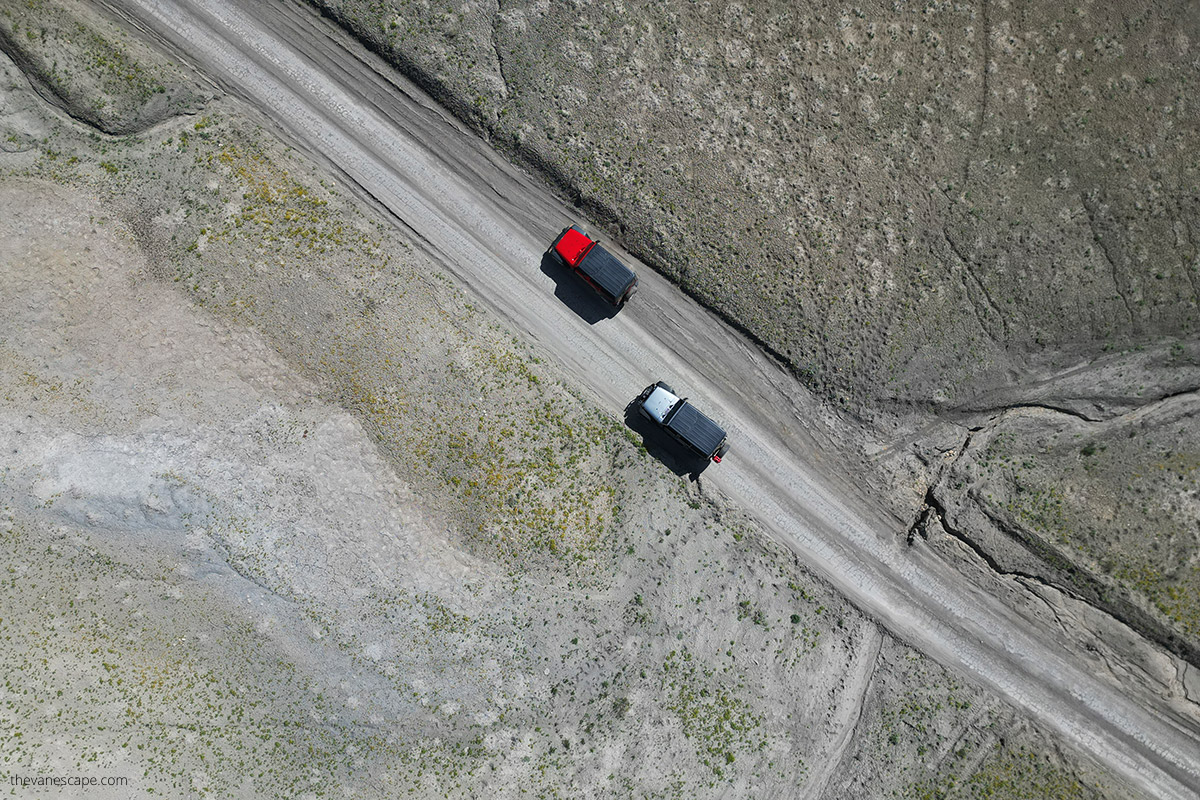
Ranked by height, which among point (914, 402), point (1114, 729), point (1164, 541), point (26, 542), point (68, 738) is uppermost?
point (1164, 541)

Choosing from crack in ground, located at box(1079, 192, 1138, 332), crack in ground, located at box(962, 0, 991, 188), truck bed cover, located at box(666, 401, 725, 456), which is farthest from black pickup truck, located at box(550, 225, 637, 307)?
crack in ground, located at box(1079, 192, 1138, 332)

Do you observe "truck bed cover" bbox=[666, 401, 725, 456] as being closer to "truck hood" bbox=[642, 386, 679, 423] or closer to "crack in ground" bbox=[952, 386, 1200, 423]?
"truck hood" bbox=[642, 386, 679, 423]

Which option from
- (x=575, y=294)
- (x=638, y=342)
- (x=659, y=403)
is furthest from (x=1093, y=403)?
(x=575, y=294)

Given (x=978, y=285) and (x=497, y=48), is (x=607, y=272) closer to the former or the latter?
(x=497, y=48)

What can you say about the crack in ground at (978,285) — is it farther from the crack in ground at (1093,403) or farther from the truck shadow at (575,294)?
the truck shadow at (575,294)

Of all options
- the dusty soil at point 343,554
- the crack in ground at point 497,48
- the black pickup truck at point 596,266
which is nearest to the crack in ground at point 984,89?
the black pickup truck at point 596,266

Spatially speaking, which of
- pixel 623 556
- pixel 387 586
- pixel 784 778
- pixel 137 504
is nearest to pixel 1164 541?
pixel 784 778

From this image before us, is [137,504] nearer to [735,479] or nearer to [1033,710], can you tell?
[735,479]
